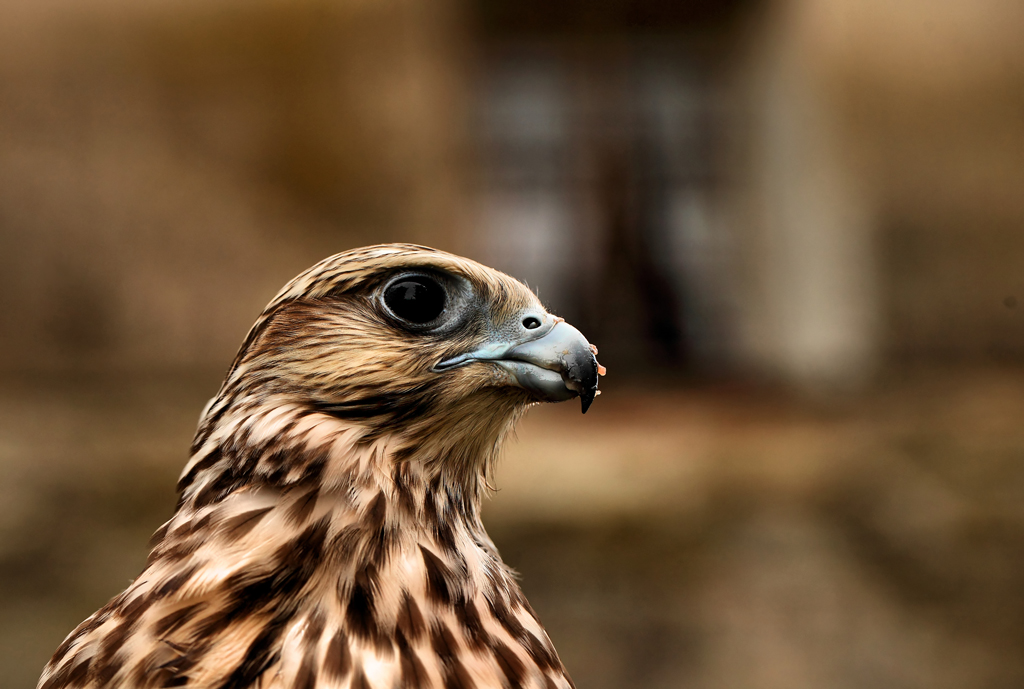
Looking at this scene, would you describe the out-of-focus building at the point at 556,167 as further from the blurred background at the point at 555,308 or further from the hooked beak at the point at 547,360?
the hooked beak at the point at 547,360

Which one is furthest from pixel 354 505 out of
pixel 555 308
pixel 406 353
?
pixel 555 308

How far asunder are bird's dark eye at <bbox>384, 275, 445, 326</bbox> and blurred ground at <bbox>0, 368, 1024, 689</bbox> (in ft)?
10.6

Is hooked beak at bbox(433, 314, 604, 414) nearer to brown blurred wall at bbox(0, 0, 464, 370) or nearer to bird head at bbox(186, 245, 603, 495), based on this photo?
bird head at bbox(186, 245, 603, 495)

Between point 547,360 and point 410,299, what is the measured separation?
0.81 ft

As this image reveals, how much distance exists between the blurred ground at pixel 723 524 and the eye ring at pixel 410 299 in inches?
127

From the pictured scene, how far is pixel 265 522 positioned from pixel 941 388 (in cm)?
507

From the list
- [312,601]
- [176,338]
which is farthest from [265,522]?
[176,338]

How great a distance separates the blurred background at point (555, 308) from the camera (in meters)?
4.72

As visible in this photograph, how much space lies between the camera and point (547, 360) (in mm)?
1389

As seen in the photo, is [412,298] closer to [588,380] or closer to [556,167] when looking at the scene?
[588,380]

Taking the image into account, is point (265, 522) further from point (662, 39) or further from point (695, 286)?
point (662, 39)

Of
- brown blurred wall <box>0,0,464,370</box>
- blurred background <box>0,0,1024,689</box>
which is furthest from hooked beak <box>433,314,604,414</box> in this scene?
brown blurred wall <box>0,0,464,370</box>

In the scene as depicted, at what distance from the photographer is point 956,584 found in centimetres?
495

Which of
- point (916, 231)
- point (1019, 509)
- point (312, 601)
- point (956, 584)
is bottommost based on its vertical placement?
point (956, 584)
